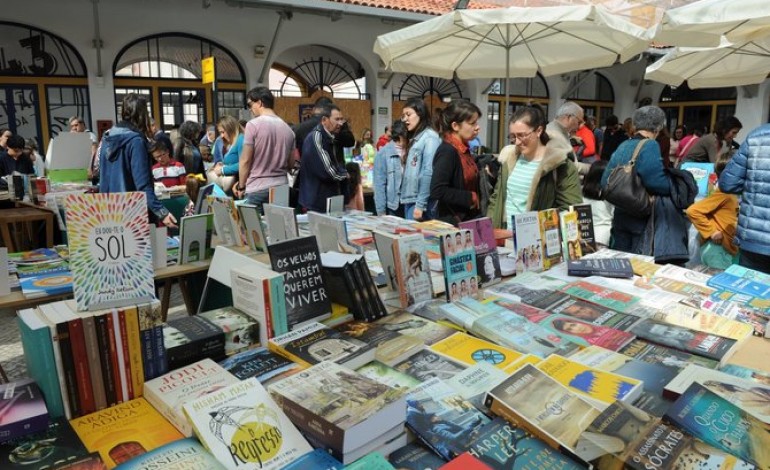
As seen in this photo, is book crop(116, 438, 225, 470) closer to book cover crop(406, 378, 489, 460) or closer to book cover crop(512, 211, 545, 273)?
book cover crop(406, 378, 489, 460)

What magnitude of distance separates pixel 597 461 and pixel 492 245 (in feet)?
4.73

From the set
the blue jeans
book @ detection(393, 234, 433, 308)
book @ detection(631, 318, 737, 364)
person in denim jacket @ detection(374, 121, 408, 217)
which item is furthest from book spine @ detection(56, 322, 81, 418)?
person in denim jacket @ detection(374, 121, 408, 217)

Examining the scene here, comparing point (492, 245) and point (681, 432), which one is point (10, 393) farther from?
point (492, 245)

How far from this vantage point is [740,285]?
7.49 feet

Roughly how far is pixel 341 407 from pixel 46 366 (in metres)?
0.73

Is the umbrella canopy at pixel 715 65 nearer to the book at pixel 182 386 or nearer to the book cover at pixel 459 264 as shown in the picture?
the book cover at pixel 459 264

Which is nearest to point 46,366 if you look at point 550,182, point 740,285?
point 740,285

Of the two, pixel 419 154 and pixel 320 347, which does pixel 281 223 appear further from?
pixel 419 154

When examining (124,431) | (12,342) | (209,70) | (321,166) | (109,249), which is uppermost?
(209,70)

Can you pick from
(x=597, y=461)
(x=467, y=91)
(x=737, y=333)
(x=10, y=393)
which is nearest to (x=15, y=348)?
(x=10, y=393)

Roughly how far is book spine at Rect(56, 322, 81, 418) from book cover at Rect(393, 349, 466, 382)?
32.6 inches

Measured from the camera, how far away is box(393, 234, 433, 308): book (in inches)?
80.4

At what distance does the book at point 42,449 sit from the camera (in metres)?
1.10

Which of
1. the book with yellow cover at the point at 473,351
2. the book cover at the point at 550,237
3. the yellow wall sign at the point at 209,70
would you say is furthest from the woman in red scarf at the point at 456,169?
the yellow wall sign at the point at 209,70
